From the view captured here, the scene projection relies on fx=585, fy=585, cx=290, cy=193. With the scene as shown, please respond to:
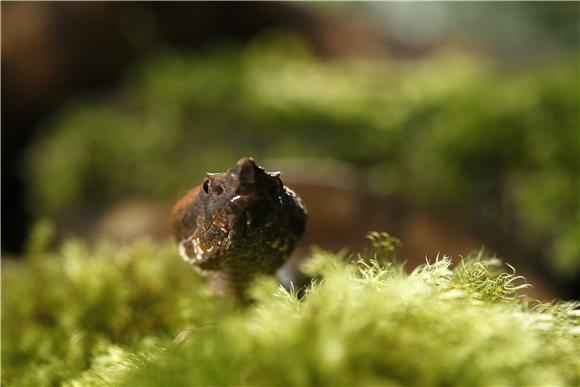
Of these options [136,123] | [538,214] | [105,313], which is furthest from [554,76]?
[105,313]

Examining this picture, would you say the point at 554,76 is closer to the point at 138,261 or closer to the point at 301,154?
the point at 301,154

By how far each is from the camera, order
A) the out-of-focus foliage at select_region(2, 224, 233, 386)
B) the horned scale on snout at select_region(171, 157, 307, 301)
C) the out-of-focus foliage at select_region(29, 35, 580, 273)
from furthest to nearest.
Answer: the out-of-focus foliage at select_region(29, 35, 580, 273)
the out-of-focus foliage at select_region(2, 224, 233, 386)
the horned scale on snout at select_region(171, 157, 307, 301)

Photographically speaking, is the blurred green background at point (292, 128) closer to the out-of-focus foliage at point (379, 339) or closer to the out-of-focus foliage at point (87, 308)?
the out-of-focus foliage at point (87, 308)

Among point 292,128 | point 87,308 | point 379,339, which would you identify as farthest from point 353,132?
point 379,339

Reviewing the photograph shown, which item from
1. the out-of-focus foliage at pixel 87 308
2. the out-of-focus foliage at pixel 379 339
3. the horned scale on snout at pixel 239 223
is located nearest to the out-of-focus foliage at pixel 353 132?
the out-of-focus foliage at pixel 87 308

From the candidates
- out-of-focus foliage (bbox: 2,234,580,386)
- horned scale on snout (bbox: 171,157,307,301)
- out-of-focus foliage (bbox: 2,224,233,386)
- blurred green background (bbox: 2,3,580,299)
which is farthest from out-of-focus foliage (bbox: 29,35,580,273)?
out-of-focus foliage (bbox: 2,234,580,386)

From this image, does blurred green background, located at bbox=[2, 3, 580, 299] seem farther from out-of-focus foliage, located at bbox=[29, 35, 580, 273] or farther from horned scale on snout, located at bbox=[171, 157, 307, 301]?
horned scale on snout, located at bbox=[171, 157, 307, 301]
